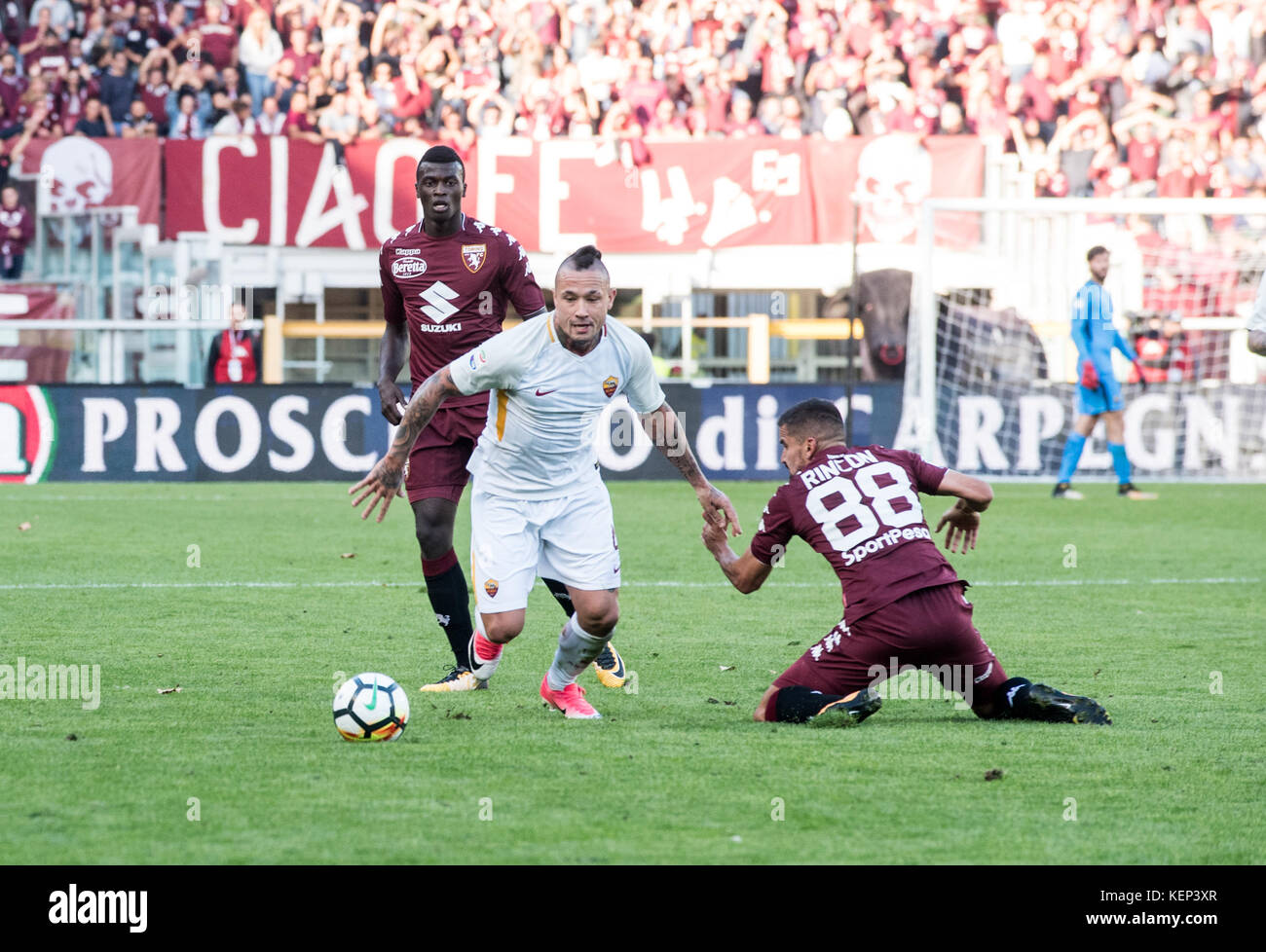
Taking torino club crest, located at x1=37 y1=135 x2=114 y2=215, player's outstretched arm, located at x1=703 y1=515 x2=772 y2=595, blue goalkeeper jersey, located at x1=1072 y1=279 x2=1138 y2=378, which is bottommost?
player's outstretched arm, located at x1=703 y1=515 x2=772 y2=595

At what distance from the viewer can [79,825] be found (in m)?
4.14

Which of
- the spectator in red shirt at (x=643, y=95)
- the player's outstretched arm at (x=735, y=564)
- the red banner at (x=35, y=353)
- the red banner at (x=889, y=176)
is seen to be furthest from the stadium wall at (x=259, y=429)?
the player's outstretched arm at (x=735, y=564)

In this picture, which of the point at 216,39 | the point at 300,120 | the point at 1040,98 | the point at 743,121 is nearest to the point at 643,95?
Result: the point at 743,121

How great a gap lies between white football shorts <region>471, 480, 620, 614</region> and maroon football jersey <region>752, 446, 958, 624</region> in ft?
1.89

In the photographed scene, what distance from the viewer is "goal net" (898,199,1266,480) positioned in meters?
17.4

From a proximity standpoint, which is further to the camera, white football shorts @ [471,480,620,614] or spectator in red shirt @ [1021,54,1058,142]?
spectator in red shirt @ [1021,54,1058,142]

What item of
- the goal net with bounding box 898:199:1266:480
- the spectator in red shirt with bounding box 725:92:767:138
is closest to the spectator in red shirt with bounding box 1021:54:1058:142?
the goal net with bounding box 898:199:1266:480

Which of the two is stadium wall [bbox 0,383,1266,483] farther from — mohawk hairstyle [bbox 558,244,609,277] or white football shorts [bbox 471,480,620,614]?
mohawk hairstyle [bbox 558,244,609,277]

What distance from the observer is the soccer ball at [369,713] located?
530cm

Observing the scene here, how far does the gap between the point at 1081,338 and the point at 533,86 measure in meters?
8.59

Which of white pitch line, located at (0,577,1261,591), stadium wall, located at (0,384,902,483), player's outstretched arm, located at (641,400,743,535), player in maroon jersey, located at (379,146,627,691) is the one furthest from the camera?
stadium wall, located at (0,384,902,483)

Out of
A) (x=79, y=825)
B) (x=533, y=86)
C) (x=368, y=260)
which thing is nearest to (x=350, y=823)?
(x=79, y=825)

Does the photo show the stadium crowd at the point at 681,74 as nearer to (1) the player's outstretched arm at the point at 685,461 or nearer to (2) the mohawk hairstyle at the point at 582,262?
(1) the player's outstretched arm at the point at 685,461

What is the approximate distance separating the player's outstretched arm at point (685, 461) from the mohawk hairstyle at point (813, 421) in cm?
33
